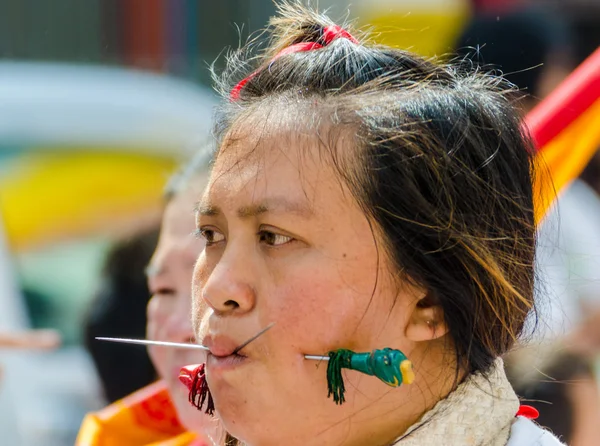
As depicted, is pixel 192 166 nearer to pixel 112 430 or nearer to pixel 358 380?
pixel 112 430

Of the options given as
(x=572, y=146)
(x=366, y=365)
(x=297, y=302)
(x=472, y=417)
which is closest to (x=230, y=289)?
(x=297, y=302)

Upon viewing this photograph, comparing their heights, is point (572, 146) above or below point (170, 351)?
above

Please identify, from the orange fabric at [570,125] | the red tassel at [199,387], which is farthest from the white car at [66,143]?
the red tassel at [199,387]

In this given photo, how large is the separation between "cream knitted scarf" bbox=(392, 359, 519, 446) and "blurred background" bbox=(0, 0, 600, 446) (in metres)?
1.30

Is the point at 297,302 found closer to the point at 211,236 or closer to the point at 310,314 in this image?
the point at 310,314

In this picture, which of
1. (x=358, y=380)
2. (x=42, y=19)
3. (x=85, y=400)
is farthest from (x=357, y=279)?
(x=42, y=19)

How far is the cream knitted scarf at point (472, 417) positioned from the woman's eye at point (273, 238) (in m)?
0.28

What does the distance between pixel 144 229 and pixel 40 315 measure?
58 cm

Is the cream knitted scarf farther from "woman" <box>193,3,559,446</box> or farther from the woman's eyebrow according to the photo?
the woman's eyebrow

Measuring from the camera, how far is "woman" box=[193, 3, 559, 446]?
50.2 inches

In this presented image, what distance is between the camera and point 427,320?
1.32 m

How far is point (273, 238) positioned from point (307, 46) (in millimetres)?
335

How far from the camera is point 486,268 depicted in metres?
1.32

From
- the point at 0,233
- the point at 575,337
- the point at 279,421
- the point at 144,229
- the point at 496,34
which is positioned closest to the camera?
the point at 279,421
